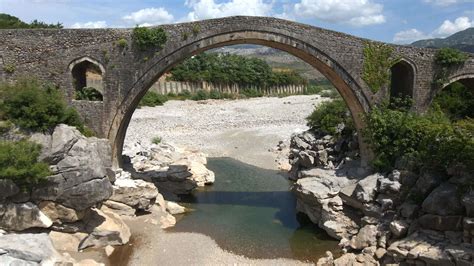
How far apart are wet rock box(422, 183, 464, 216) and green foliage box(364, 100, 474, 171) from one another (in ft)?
2.95

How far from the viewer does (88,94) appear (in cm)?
1812

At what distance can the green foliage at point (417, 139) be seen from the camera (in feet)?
43.1

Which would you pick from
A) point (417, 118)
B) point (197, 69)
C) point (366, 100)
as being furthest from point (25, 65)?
point (197, 69)

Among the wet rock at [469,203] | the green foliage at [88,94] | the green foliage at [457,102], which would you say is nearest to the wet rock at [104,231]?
the green foliage at [88,94]

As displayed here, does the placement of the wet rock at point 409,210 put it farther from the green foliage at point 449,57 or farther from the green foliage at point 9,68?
the green foliage at point 9,68

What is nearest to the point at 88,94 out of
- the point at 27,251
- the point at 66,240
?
the point at 66,240

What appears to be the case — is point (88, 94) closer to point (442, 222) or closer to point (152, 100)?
point (442, 222)

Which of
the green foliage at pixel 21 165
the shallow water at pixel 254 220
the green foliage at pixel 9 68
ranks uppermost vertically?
the green foliage at pixel 9 68

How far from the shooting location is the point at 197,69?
2494 inches

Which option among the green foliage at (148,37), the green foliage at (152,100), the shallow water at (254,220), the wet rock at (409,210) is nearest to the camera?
the wet rock at (409,210)

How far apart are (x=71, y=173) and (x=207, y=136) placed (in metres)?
21.7

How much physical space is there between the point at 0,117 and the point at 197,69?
50.2 metres

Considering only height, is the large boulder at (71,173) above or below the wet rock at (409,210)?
above

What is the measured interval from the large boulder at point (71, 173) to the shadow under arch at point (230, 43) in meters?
4.00
